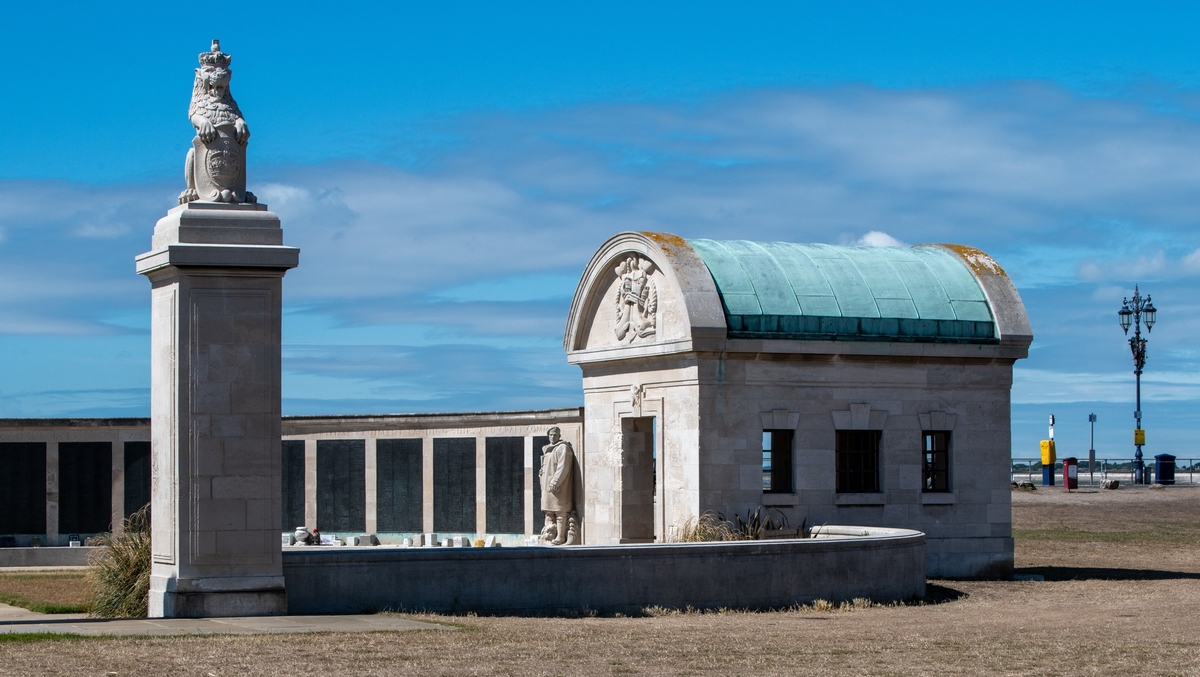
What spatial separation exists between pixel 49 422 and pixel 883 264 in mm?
17459

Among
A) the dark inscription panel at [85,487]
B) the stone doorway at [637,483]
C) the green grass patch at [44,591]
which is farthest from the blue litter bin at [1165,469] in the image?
the green grass patch at [44,591]

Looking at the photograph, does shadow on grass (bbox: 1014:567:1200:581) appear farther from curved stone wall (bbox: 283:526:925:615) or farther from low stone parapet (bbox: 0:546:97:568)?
low stone parapet (bbox: 0:546:97:568)

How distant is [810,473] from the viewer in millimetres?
26688

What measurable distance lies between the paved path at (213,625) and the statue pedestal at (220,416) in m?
0.47

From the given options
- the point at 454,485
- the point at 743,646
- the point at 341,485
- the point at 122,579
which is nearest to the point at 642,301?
the point at 454,485

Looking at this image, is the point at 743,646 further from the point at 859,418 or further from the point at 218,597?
the point at 859,418

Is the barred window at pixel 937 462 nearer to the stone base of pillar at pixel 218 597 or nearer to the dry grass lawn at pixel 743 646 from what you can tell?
the dry grass lawn at pixel 743 646

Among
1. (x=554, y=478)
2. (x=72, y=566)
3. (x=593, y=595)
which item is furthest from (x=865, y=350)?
(x=72, y=566)

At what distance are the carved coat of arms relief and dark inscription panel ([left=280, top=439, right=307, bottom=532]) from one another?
990 centimetres

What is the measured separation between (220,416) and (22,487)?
18125 millimetres

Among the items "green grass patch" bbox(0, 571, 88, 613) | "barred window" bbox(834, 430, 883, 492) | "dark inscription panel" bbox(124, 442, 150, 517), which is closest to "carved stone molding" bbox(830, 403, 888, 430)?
"barred window" bbox(834, 430, 883, 492)

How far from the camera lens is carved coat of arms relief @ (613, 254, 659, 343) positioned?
89.4ft

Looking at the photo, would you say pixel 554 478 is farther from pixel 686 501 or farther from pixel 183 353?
pixel 183 353

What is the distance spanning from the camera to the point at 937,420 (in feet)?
90.6
